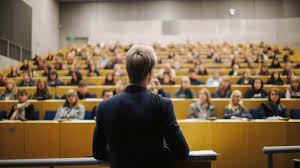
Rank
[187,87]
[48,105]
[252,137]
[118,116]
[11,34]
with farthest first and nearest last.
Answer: [11,34]
[187,87]
[48,105]
[252,137]
[118,116]

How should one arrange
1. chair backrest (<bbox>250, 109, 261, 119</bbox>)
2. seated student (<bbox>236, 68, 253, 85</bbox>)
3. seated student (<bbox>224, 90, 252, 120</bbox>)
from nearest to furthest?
seated student (<bbox>224, 90, 252, 120</bbox>) → chair backrest (<bbox>250, 109, 261, 119</bbox>) → seated student (<bbox>236, 68, 253, 85</bbox>)

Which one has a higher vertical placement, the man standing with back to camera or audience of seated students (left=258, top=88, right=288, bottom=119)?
the man standing with back to camera

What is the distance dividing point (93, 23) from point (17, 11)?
440 cm

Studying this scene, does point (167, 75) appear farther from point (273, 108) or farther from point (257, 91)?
point (273, 108)

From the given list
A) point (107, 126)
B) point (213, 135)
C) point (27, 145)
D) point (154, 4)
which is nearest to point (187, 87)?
point (213, 135)

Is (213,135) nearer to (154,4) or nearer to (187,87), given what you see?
(187,87)

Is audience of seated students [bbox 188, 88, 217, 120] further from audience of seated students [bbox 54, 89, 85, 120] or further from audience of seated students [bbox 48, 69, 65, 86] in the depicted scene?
audience of seated students [bbox 48, 69, 65, 86]

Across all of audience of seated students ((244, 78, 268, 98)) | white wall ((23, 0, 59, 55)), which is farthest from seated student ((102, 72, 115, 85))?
white wall ((23, 0, 59, 55))

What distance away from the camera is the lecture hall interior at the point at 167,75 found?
7.52 ft

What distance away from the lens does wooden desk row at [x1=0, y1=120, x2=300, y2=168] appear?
2238mm

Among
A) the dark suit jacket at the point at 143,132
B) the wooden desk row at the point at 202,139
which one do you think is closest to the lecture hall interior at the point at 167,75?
the wooden desk row at the point at 202,139

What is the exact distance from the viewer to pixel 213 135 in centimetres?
229

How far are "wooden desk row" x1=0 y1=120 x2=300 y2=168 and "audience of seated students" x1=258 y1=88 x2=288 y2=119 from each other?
3.05ft

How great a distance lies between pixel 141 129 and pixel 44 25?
33.9 feet
